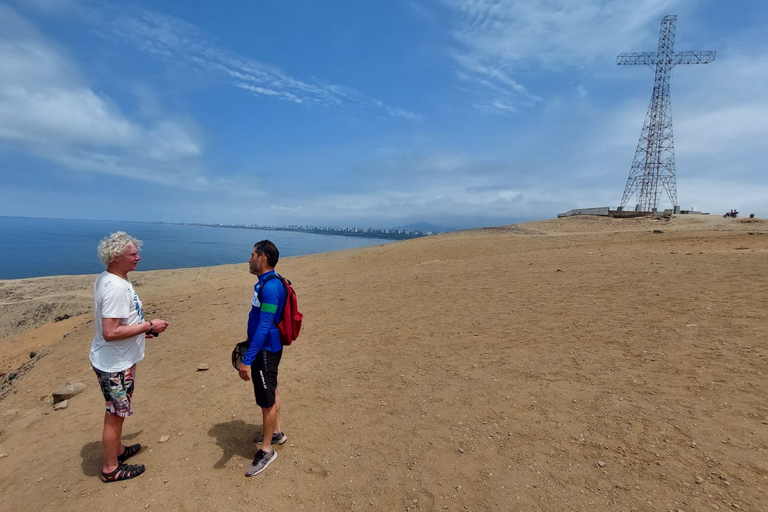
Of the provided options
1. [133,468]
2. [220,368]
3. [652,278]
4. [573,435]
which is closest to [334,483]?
[133,468]

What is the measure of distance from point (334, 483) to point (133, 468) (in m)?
1.88

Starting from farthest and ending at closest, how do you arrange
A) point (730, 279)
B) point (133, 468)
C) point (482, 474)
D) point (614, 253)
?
point (614, 253), point (730, 279), point (133, 468), point (482, 474)

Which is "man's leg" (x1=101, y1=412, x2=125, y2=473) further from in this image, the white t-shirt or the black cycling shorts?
the black cycling shorts

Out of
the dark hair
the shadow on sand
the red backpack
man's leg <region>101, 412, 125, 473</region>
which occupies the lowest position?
the shadow on sand

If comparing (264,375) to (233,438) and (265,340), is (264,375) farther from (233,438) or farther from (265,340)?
(233,438)

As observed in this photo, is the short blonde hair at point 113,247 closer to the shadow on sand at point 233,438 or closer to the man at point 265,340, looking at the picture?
the man at point 265,340

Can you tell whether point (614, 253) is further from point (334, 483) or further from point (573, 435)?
point (334, 483)

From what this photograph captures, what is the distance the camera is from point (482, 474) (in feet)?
9.98

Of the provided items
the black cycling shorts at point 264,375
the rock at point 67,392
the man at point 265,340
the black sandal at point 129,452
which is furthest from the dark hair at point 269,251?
the rock at point 67,392

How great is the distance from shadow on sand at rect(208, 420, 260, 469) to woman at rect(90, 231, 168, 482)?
712mm

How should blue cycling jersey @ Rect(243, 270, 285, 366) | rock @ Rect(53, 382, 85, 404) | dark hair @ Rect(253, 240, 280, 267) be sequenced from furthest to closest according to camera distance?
rock @ Rect(53, 382, 85, 404)
dark hair @ Rect(253, 240, 280, 267)
blue cycling jersey @ Rect(243, 270, 285, 366)

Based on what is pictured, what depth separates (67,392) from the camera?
5195mm

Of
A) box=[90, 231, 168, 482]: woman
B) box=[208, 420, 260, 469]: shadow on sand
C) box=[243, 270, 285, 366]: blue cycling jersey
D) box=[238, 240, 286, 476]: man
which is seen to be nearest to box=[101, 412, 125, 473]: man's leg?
box=[90, 231, 168, 482]: woman

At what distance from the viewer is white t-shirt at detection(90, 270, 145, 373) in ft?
9.61
